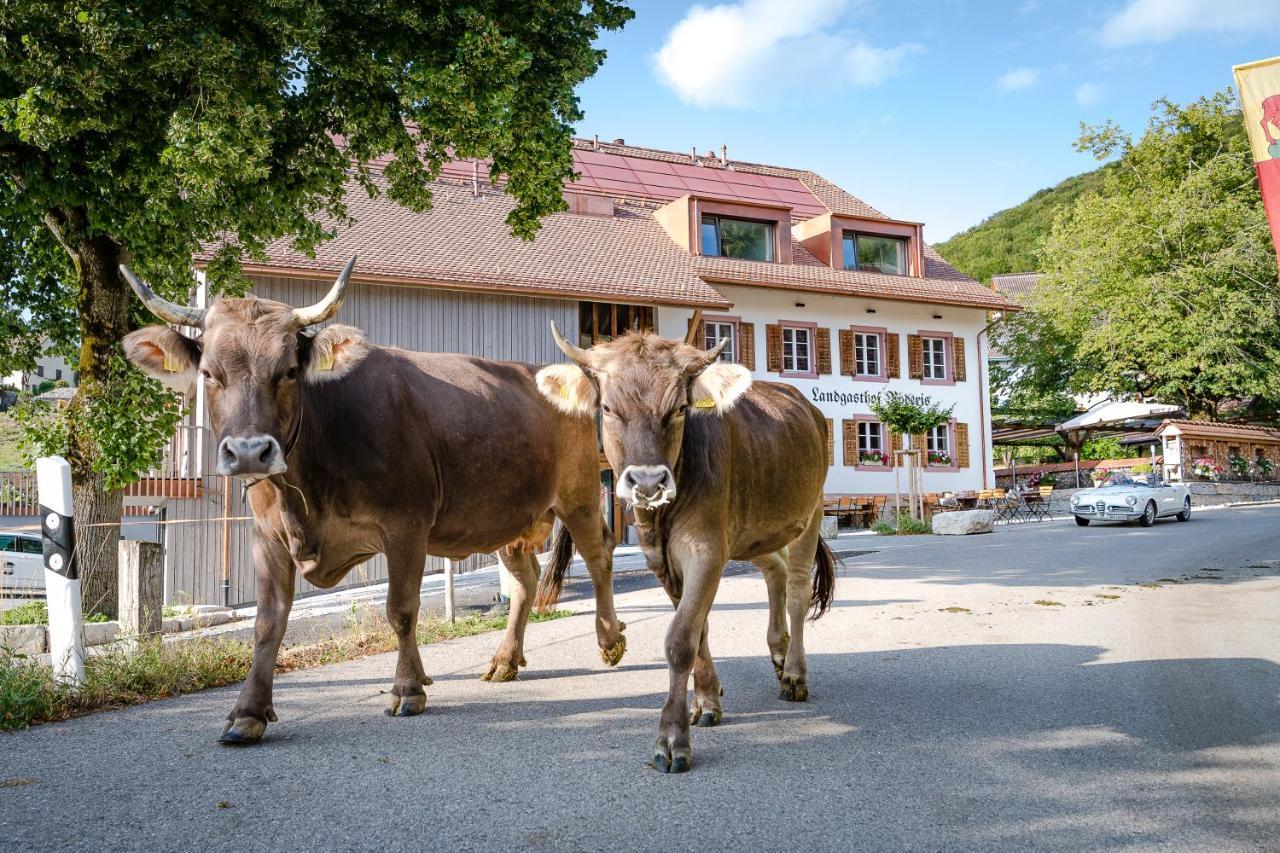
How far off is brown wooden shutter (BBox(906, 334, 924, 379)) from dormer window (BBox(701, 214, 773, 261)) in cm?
566

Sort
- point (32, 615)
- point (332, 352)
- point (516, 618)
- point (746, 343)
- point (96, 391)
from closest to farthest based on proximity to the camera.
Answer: point (332, 352) < point (516, 618) < point (96, 391) < point (32, 615) < point (746, 343)

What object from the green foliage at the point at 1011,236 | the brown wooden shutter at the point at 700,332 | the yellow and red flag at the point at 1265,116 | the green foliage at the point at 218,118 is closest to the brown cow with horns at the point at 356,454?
the green foliage at the point at 218,118

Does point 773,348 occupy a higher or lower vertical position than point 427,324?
higher

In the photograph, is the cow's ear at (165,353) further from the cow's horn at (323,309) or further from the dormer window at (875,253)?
the dormer window at (875,253)

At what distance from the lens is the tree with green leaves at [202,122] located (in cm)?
873

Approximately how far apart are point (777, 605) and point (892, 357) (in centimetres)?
2703

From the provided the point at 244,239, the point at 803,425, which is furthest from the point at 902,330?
the point at 803,425

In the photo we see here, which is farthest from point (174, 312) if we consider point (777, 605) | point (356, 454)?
point (777, 605)

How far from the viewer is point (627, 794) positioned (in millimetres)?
3693

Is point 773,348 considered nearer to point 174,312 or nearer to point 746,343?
point 746,343

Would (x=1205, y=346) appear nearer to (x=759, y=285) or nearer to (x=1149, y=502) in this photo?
(x=1149, y=502)

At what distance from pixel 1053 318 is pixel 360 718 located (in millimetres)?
45860

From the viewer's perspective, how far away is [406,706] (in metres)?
5.18

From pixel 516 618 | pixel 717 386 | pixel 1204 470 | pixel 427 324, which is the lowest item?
pixel 516 618
